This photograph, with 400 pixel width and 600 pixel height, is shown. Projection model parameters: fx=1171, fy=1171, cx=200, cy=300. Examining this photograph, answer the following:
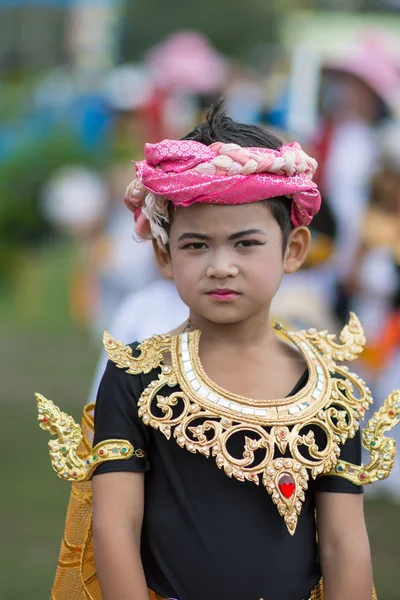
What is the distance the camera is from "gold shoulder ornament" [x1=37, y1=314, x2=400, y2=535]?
8.23ft

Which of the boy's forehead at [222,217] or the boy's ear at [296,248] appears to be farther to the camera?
the boy's ear at [296,248]

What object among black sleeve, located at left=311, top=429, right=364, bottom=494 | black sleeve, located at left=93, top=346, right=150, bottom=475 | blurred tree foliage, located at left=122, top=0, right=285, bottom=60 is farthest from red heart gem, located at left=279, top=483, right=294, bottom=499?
blurred tree foliage, located at left=122, top=0, right=285, bottom=60

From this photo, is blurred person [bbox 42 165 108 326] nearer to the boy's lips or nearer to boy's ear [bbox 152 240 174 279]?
boy's ear [bbox 152 240 174 279]

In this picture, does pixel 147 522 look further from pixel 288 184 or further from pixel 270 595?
pixel 288 184

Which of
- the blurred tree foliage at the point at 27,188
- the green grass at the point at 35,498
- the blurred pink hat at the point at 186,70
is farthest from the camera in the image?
the blurred tree foliage at the point at 27,188

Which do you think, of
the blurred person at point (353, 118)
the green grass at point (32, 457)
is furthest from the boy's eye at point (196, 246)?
the blurred person at point (353, 118)

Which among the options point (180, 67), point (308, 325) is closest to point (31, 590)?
point (308, 325)

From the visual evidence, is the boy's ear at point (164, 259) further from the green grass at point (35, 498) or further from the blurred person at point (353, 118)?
the blurred person at point (353, 118)

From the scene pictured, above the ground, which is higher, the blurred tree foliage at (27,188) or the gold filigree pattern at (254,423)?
the blurred tree foliage at (27,188)

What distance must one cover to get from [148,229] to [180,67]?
12.0 m

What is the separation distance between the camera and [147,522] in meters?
2.59

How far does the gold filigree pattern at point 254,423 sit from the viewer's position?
251 centimetres

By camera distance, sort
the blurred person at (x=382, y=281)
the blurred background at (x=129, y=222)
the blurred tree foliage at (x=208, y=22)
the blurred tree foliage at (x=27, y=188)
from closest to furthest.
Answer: the blurred background at (x=129, y=222), the blurred person at (x=382, y=281), the blurred tree foliage at (x=27, y=188), the blurred tree foliage at (x=208, y=22)

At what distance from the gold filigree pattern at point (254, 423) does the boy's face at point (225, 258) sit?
15 centimetres
